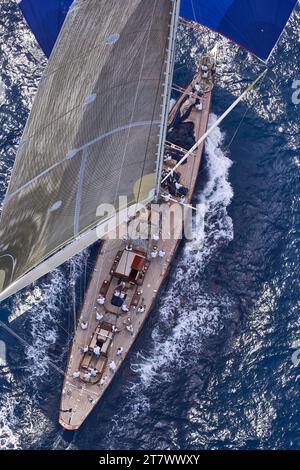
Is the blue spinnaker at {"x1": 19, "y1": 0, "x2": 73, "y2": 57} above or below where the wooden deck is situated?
above

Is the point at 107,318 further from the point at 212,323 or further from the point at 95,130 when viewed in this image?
the point at 95,130

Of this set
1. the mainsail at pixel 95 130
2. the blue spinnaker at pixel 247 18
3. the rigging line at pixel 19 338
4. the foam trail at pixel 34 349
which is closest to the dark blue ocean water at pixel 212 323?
the foam trail at pixel 34 349

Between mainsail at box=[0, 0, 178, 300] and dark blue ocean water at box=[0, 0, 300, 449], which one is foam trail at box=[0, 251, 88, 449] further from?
mainsail at box=[0, 0, 178, 300]

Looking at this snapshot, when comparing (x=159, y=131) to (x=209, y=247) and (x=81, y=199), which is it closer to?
(x=81, y=199)

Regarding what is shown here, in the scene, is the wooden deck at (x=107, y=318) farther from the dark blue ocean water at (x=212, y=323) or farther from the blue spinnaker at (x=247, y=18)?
the blue spinnaker at (x=247, y=18)

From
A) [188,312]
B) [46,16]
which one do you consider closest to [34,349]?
[188,312]

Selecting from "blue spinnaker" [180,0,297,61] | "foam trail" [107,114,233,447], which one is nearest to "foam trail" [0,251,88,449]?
"foam trail" [107,114,233,447]
